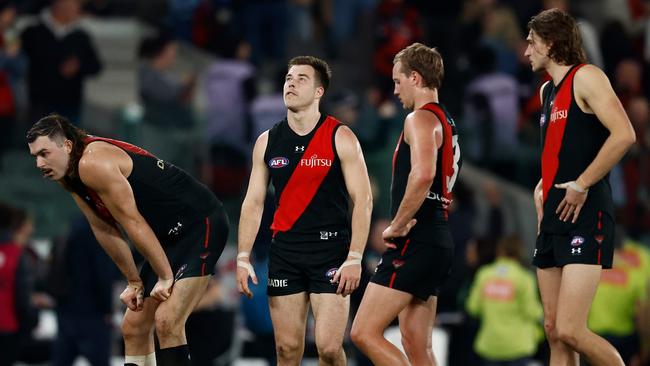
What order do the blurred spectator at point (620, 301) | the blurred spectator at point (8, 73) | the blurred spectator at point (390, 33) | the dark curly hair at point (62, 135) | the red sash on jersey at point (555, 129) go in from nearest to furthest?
→ 1. the red sash on jersey at point (555, 129)
2. the dark curly hair at point (62, 135)
3. the blurred spectator at point (620, 301)
4. the blurred spectator at point (8, 73)
5. the blurred spectator at point (390, 33)

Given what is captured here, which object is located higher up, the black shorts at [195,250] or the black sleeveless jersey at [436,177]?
the black sleeveless jersey at [436,177]

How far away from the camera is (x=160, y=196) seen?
27.0 ft

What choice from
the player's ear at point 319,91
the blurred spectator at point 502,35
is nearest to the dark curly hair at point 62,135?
the player's ear at point 319,91

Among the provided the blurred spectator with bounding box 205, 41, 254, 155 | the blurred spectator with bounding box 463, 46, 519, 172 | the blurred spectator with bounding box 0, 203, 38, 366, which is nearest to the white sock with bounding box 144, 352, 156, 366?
the blurred spectator with bounding box 0, 203, 38, 366

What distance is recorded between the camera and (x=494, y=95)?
15445mm

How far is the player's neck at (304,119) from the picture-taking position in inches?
326

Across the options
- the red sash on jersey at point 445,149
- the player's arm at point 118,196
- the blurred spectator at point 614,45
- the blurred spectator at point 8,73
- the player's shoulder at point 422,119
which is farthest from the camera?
the blurred spectator at point 614,45

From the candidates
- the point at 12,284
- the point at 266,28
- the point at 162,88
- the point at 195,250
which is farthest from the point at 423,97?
the point at 266,28

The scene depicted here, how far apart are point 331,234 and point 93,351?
4.78m

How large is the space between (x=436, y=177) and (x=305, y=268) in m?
1.04

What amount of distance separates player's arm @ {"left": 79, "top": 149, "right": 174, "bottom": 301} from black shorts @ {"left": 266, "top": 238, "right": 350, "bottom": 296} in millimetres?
767

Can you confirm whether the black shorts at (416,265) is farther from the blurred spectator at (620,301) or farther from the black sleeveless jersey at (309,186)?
the blurred spectator at (620,301)

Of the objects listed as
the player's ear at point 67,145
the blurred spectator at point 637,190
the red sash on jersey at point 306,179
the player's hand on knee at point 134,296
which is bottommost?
the blurred spectator at point 637,190

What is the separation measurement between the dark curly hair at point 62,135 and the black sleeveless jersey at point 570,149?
294 cm
